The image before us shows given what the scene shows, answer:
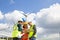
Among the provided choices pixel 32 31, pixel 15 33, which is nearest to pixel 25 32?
pixel 32 31

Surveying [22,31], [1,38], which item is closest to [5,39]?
[1,38]

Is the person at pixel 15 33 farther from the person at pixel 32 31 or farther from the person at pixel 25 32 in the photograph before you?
the person at pixel 32 31

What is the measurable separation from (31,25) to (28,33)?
126 centimetres

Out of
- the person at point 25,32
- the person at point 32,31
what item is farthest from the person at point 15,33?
the person at point 32,31

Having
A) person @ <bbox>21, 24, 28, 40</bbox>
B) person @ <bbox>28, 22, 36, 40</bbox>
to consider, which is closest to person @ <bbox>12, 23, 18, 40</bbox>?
person @ <bbox>21, 24, 28, 40</bbox>

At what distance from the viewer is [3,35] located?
4594 cm

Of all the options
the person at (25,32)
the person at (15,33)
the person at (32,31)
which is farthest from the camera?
the person at (15,33)

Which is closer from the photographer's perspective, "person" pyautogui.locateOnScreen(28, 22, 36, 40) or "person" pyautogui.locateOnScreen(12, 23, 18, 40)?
"person" pyautogui.locateOnScreen(28, 22, 36, 40)

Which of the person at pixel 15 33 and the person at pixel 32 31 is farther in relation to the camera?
the person at pixel 15 33

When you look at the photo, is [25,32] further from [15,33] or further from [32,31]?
[15,33]

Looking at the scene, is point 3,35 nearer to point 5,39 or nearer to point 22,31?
point 5,39

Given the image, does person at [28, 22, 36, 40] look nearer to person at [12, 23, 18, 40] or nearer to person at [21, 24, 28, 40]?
person at [21, 24, 28, 40]

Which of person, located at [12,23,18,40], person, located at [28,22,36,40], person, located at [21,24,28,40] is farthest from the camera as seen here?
person, located at [12,23,18,40]

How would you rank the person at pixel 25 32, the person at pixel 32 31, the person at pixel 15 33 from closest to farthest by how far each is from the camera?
the person at pixel 25 32 < the person at pixel 32 31 < the person at pixel 15 33
